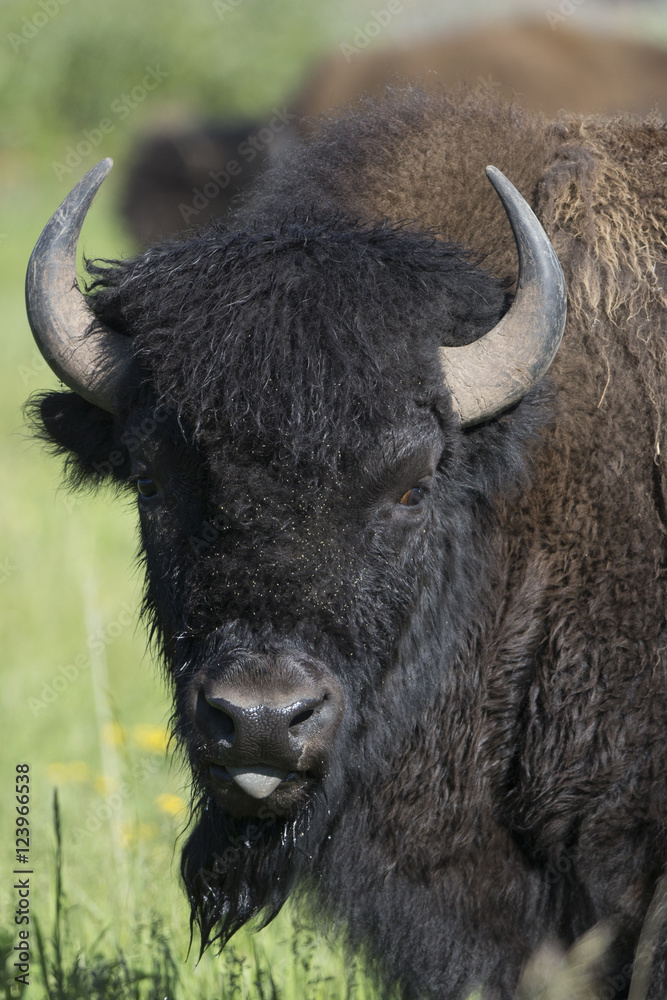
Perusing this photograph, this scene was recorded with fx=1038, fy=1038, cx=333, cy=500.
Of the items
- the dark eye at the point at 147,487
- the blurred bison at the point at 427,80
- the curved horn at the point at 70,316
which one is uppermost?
the blurred bison at the point at 427,80

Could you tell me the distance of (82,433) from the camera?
3.81m

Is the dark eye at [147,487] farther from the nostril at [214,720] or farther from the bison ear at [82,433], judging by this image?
the nostril at [214,720]

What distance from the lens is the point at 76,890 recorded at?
477 cm

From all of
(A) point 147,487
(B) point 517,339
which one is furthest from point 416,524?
(A) point 147,487

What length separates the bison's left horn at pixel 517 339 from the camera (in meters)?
3.18

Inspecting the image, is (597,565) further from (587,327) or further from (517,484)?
(587,327)

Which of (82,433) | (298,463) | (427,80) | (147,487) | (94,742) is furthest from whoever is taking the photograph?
(427,80)

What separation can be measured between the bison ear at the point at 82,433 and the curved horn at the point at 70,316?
270 millimetres

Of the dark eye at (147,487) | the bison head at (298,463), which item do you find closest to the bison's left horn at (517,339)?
the bison head at (298,463)

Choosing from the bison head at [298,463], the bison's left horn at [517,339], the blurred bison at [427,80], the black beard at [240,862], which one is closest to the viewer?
the bison head at [298,463]

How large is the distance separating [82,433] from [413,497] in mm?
1302

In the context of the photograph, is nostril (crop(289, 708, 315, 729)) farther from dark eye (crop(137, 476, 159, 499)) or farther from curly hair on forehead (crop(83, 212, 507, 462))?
dark eye (crop(137, 476, 159, 499))

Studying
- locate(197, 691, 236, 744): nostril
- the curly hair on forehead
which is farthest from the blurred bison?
locate(197, 691, 236, 744): nostril

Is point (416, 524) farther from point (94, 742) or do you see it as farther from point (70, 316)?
point (94, 742)
